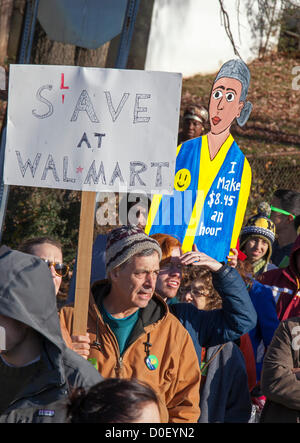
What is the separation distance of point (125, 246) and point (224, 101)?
5.95 feet

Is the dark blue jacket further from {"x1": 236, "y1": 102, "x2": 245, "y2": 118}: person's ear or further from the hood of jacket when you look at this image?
{"x1": 236, "y1": 102, "x2": 245, "y2": 118}: person's ear

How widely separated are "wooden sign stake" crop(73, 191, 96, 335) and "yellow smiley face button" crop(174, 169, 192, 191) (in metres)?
1.49

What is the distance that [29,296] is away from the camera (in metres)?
2.32

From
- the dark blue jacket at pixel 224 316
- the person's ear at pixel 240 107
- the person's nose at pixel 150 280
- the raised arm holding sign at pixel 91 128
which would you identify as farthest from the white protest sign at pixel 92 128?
the person's ear at pixel 240 107

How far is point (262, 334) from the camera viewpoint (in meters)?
4.20

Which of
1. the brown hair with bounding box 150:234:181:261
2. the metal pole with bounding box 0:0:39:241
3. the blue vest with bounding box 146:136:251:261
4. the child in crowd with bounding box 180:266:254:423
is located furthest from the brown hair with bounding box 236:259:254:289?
the metal pole with bounding box 0:0:39:241

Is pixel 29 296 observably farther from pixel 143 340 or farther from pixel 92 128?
pixel 92 128

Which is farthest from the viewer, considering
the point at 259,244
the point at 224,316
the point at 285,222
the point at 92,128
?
the point at 285,222

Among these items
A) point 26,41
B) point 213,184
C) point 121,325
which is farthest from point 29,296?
point 26,41

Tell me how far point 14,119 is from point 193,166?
1.62m

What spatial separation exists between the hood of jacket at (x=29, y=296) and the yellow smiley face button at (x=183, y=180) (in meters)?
2.42

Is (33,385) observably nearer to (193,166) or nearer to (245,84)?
(193,166)

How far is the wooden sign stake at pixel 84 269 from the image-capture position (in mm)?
3084

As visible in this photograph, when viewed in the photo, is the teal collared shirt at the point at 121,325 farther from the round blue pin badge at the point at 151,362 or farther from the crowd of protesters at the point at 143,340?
the round blue pin badge at the point at 151,362
